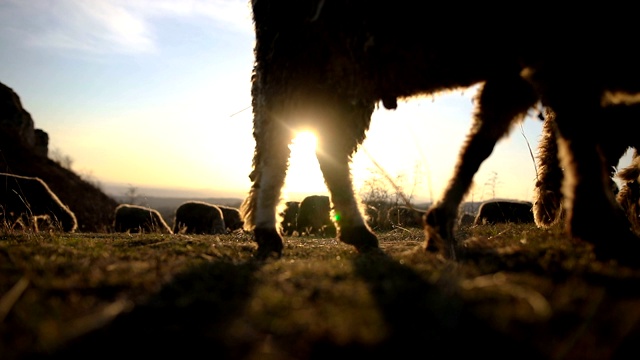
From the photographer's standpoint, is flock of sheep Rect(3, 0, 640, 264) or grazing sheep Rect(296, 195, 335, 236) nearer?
flock of sheep Rect(3, 0, 640, 264)

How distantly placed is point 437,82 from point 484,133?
562 millimetres

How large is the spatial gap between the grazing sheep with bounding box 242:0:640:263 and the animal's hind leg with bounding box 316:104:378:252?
12 mm

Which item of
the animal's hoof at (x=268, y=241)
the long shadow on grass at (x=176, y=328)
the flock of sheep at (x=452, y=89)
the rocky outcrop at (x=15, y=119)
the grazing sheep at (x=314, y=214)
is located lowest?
the long shadow on grass at (x=176, y=328)

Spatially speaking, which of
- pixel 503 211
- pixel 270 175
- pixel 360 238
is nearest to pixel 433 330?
pixel 360 238

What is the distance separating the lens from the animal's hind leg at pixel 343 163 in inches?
149

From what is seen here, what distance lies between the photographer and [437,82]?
2.89 metres

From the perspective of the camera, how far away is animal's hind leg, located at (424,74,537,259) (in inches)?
120

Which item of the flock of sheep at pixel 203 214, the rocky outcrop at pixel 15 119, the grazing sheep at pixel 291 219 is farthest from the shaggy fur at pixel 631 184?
the rocky outcrop at pixel 15 119

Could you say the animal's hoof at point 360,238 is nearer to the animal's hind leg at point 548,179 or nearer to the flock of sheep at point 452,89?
the flock of sheep at point 452,89

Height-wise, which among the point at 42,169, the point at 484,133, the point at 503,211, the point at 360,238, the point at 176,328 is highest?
the point at 42,169

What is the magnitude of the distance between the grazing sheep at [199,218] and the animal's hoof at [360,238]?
978 centimetres

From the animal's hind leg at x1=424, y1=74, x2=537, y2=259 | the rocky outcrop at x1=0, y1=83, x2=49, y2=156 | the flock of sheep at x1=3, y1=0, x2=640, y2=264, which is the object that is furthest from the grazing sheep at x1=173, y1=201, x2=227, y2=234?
the rocky outcrop at x1=0, y1=83, x2=49, y2=156

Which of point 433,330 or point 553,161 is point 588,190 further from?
point 553,161

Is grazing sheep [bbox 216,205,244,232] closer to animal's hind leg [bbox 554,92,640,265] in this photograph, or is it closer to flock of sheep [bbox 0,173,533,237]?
flock of sheep [bbox 0,173,533,237]
